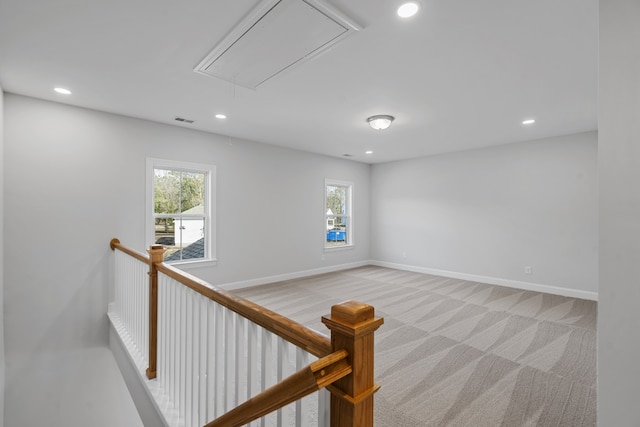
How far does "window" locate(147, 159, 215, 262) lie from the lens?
4.02 metres

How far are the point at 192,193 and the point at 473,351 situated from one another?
164 inches

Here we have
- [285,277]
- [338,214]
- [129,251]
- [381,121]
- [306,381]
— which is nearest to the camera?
[306,381]

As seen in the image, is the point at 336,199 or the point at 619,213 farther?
the point at 336,199

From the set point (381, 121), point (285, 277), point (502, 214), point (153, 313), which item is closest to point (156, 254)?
point (153, 313)

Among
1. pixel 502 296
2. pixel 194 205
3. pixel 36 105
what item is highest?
pixel 36 105

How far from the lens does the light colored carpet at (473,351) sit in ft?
6.46

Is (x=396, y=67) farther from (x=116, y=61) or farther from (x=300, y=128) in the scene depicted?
(x=116, y=61)

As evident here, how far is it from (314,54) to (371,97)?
1087mm

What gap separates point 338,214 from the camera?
6.66 m

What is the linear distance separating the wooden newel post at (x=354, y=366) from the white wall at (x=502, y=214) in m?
5.35

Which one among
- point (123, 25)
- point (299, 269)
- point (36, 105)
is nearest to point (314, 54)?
point (123, 25)

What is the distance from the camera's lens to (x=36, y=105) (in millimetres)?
3186

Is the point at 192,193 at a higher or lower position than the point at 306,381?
higher

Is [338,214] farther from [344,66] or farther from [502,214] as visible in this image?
[344,66]
